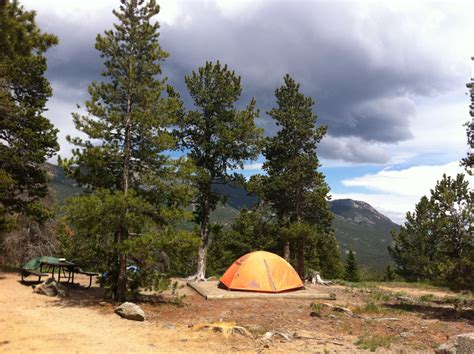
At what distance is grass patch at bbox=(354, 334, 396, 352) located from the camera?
9.52 meters

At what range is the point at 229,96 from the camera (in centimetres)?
2438

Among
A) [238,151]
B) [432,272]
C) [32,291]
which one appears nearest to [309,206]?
[238,151]

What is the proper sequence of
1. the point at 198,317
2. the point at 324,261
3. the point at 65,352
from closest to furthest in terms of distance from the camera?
the point at 65,352, the point at 198,317, the point at 324,261

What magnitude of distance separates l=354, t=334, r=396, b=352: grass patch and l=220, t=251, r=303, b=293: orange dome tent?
8.85m

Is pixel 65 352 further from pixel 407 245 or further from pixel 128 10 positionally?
pixel 407 245

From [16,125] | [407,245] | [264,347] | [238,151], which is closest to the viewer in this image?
[264,347]

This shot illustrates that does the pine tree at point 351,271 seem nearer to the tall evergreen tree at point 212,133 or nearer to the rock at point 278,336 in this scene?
the tall evergreen tree at point 212,133

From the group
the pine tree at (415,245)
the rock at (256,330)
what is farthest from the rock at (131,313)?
the pine tree at (415,245)

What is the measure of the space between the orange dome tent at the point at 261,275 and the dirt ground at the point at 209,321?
6.04 ft

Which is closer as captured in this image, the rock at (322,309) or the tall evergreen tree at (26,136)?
the rock at (322,309)

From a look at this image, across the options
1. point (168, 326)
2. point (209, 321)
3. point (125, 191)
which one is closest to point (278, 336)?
point (209, 321)

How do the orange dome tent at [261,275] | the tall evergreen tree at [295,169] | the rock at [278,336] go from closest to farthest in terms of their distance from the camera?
the rock at [278,336] → the orange dome tent at [261,275] → the tall evergreen tree at [295,169]

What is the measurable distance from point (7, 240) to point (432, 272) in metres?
25.3

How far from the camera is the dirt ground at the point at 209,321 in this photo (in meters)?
9.16
